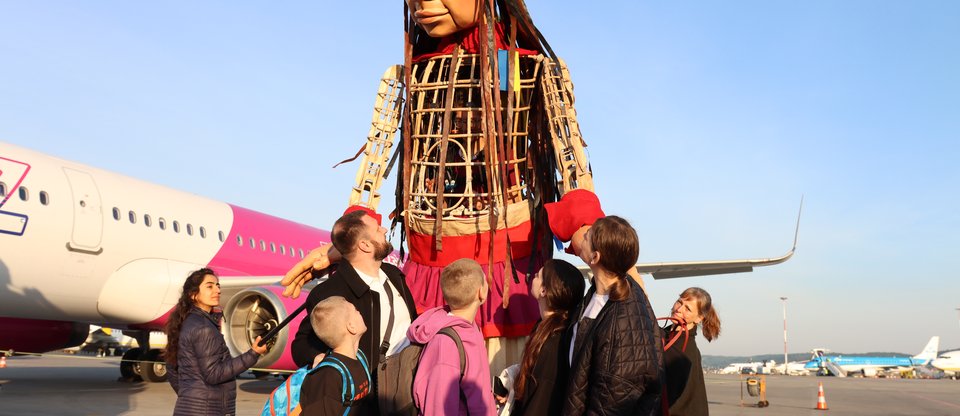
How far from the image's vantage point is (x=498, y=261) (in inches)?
133

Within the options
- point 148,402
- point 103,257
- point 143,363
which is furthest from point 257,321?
point 143,363

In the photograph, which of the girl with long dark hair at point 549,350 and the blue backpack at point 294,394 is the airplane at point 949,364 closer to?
the girl with long dark hair at point 549,350

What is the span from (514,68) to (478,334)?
1.43 meters

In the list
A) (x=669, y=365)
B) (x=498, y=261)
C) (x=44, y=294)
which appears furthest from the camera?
(x=44, y=294)

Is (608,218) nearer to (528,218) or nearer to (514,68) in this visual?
(528,218)

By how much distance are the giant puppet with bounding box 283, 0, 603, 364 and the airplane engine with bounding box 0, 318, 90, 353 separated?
25.1 ft

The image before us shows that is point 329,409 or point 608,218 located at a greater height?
point 608,218

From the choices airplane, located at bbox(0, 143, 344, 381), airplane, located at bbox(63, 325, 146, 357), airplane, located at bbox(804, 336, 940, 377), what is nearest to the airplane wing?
airplane, located at bbox(0, 143, 344, 381)

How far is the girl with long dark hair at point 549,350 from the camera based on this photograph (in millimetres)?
2479

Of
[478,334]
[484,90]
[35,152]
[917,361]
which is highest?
[35,152]

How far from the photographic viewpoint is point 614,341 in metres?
2.15

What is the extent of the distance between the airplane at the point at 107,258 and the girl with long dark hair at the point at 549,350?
527 cm

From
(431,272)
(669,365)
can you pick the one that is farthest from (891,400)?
(431,272)

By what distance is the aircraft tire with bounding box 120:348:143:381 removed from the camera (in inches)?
485
